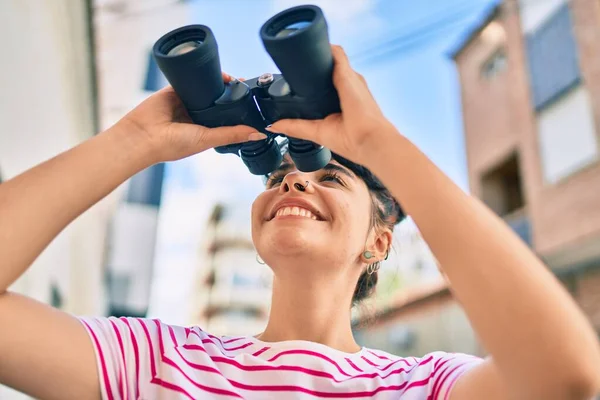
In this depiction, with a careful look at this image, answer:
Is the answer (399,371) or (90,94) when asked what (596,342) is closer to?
(399,371)

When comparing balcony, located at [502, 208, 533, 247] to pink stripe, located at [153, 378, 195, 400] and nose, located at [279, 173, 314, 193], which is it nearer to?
nose, located at [279, 173, 314, 193]

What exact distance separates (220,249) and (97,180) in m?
22.4

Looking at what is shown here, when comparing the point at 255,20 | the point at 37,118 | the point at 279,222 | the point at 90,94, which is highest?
the point at 255,20

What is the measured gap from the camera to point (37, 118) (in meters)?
1.78

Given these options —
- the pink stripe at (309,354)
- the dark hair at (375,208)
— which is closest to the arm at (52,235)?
the pink stripe at (309,354)

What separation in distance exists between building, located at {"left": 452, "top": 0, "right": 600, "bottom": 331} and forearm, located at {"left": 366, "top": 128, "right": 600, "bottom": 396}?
4.35 meters

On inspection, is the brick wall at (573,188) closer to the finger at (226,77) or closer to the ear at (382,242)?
the ear at (382,242)

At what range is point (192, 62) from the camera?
0.76m

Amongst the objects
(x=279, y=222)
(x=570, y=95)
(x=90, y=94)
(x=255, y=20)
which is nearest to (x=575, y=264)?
(x=570, y=95)

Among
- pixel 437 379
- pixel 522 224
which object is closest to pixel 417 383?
pixel 437 379

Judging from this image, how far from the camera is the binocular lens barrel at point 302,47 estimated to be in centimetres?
69

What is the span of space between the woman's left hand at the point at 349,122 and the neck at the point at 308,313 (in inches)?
8.6

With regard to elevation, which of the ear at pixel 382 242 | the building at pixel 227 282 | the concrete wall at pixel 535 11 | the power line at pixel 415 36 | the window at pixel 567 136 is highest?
the concrete wall at pixel 535 11

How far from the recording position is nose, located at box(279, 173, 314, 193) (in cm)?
93
